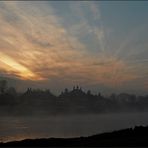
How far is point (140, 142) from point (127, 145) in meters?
1.24

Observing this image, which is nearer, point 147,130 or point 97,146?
point 97,146

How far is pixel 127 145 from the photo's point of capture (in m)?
22.4

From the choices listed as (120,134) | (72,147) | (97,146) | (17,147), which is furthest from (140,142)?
(17,147)

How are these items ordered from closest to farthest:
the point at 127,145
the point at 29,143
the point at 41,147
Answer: the point at 127,145 < the point at 41,147 < the point at 29,143

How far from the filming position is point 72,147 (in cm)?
2288

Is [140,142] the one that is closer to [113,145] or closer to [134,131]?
[113,145]

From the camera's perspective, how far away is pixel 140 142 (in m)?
23.1

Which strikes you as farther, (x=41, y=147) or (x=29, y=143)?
(x=29, y=143)

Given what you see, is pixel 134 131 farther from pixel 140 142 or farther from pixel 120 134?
pixel 140 142

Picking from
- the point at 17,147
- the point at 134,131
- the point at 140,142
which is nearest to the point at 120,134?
the point at 134,131

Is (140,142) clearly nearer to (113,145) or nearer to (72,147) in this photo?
(113,145)

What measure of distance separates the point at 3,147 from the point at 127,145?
9.94 meters

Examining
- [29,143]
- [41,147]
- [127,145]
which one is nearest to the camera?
[127,145]

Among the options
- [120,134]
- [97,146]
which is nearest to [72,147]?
[97,146]
